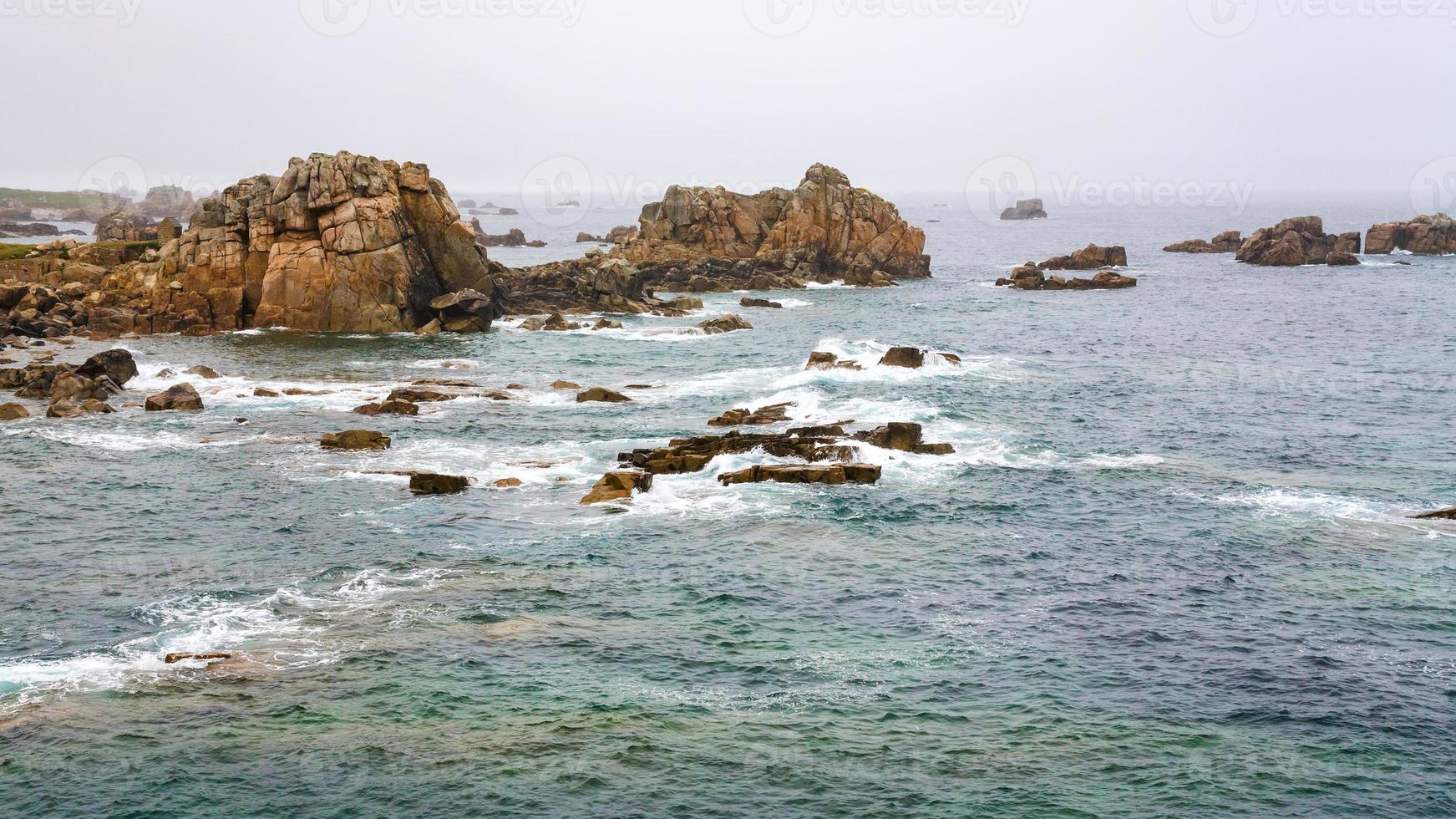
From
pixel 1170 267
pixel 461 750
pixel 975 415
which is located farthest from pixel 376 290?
pixel 1170 267

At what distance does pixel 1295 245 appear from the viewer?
159875mm

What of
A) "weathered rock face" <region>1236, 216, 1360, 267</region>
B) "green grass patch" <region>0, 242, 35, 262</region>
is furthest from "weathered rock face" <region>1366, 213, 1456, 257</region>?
"green grass patch" <region>0, 242, 35, 262</region>

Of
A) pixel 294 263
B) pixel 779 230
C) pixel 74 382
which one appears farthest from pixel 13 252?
pixel 779 230

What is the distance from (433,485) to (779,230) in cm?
9679

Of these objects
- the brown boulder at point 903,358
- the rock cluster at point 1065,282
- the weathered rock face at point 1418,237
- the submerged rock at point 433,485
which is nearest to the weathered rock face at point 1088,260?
the rock cluster at point 1065,282

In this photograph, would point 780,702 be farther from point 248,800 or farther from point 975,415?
point 975,415

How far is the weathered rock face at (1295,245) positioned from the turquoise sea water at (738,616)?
97958 millimetres

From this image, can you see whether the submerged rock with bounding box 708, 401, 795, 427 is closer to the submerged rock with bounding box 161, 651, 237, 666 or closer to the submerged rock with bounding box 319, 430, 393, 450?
the submerged rock with bounding box 319, 430, 393, 450

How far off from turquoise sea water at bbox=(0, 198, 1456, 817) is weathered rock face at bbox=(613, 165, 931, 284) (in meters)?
71.4

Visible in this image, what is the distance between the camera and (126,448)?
56.7 m

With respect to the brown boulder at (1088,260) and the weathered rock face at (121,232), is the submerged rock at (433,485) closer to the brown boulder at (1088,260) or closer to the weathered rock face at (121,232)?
the weathered rock face at (121,232)

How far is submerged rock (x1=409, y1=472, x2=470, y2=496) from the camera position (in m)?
49.4

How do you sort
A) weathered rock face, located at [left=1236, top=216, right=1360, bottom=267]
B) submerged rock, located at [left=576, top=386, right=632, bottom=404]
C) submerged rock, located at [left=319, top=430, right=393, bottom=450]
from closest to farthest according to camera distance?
submerged rock, located at [left=319, top=430, right=393, bottom=450]
submerged rock, located at [left=576, top=386, right=632, bottom=404]
weathered rock face, located at [left=1236, top=216, right=1360, bottom=267]

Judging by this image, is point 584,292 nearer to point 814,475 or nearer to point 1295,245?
point 814,475
